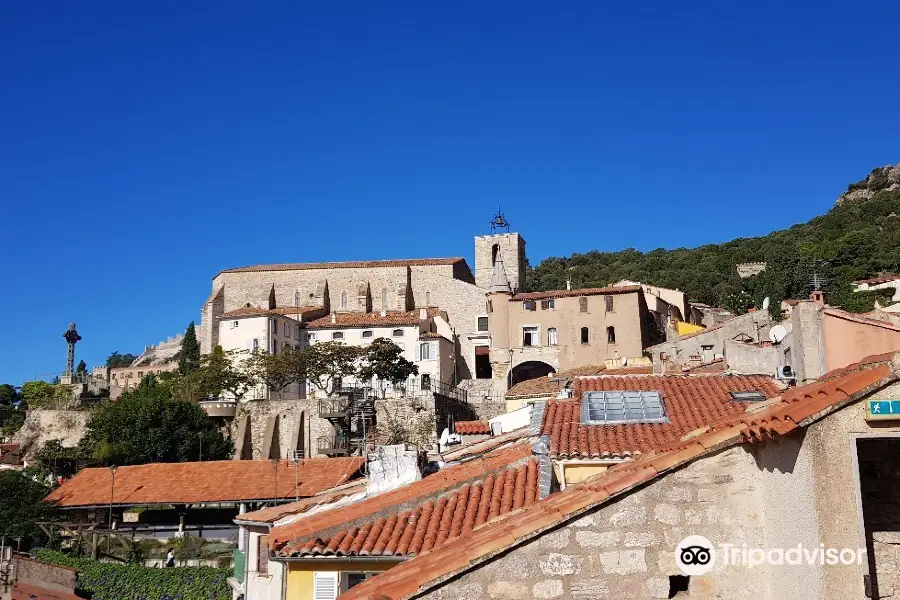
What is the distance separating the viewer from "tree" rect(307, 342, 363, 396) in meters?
63.9

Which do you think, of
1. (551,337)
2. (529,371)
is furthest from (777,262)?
(529,371)

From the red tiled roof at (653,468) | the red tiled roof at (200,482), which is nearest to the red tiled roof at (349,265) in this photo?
the red tiled roof at (200,482)

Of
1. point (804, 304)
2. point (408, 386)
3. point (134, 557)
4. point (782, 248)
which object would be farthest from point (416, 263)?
point (804, 304)

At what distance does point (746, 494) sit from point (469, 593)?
Result: 198 centimetres

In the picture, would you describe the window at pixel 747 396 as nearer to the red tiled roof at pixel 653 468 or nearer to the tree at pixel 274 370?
the red tiled roof at pixel 653 468

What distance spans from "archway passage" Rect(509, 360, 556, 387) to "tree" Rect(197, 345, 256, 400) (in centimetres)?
1889

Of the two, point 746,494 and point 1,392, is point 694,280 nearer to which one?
point 1,392

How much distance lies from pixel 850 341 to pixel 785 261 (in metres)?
67.1

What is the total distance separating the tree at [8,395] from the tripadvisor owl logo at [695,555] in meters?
105

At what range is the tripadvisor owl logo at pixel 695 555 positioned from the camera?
19.6 ft

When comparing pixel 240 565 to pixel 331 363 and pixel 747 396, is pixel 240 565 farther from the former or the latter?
pixel 331 363

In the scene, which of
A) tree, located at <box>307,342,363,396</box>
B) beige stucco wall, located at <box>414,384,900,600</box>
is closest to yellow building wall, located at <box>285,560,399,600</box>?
beige stucco wall, located at <box>414,384,900,600</box>

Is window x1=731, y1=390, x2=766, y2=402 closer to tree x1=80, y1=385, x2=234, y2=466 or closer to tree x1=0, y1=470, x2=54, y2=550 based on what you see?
tree x1=0, y1=470, x2=54, y2=550

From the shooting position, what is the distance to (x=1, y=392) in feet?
330
